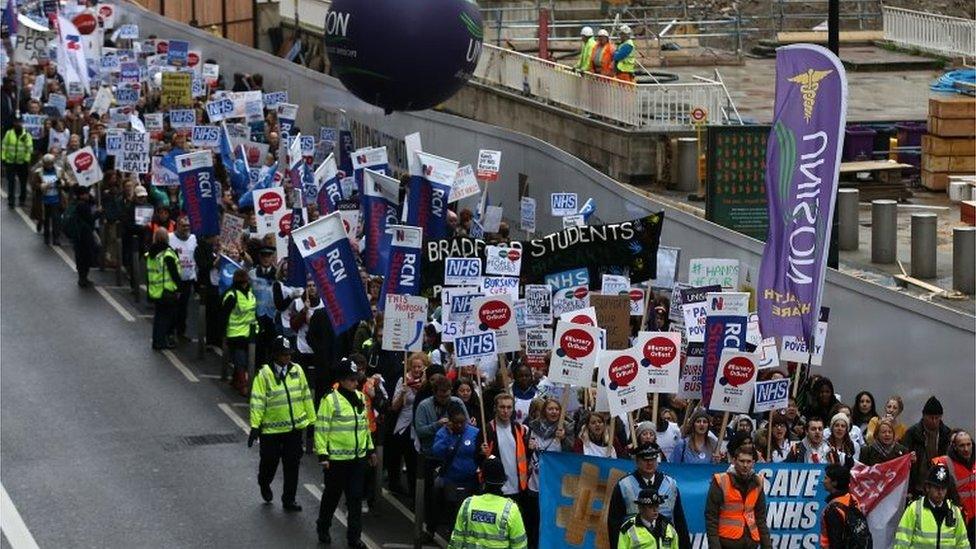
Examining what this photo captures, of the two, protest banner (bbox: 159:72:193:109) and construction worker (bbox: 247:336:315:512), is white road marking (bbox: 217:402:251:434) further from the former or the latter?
protest banner (bbox: 159:72:193:109)

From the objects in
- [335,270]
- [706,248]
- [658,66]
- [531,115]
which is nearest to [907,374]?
[706,248]

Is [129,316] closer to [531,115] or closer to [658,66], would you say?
[531,115]

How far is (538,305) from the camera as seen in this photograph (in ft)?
65.8

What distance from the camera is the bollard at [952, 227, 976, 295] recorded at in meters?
24.2

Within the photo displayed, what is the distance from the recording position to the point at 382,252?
23.2 m

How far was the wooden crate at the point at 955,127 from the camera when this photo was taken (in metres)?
32.1

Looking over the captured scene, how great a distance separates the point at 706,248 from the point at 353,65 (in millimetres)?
6370

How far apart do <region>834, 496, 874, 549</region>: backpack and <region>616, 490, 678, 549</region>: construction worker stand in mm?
1224

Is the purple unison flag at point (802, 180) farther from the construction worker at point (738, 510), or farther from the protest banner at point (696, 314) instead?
the construction worker at point (738, 510)

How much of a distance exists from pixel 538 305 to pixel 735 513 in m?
4.96

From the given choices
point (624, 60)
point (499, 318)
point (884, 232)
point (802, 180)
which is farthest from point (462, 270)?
point (624, 60)

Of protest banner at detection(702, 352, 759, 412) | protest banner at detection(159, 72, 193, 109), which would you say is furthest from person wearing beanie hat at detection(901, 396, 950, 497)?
protest banner at detection(159, 72, 193, 109)

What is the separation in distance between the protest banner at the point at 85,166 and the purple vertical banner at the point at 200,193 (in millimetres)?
3711

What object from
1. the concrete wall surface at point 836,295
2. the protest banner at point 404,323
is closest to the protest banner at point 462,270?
the protest banner at point 404,323
